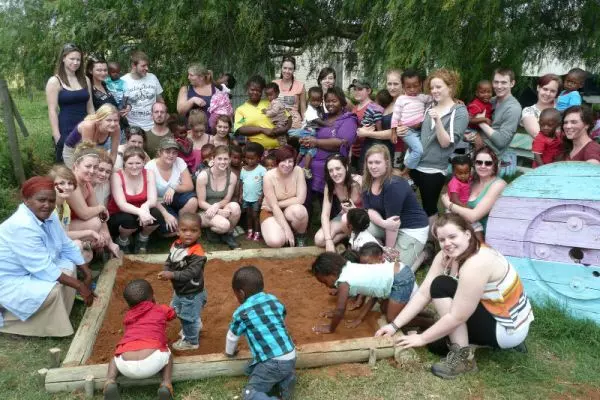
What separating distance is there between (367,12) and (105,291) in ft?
14.7

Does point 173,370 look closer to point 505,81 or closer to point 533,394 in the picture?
point 533,394

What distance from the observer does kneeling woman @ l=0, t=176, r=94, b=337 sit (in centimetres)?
371

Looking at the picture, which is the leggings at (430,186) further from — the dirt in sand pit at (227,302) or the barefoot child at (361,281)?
the barefoot child at (361,281)

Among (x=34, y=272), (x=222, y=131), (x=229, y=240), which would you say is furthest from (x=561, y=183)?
(x=34, y=272)

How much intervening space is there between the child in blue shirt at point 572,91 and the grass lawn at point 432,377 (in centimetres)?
255

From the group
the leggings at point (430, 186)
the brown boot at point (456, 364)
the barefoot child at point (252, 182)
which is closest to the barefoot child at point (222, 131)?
the barefoot child at point (252, 182)

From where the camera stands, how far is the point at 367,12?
6.46 metres

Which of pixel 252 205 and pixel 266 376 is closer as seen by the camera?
pixel 266 376

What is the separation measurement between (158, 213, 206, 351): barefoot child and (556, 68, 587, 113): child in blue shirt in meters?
4.16

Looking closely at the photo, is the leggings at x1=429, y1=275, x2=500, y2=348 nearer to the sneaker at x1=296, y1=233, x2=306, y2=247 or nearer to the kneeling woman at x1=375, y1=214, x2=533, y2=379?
the kneeling woman at x1=375, y1=214, x2=533, y2=379

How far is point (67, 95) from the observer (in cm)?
567

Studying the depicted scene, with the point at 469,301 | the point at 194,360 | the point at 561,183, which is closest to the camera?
the point at 469,301

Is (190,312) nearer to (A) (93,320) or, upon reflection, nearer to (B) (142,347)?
(B) (142,347)

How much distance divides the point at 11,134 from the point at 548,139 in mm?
6299
